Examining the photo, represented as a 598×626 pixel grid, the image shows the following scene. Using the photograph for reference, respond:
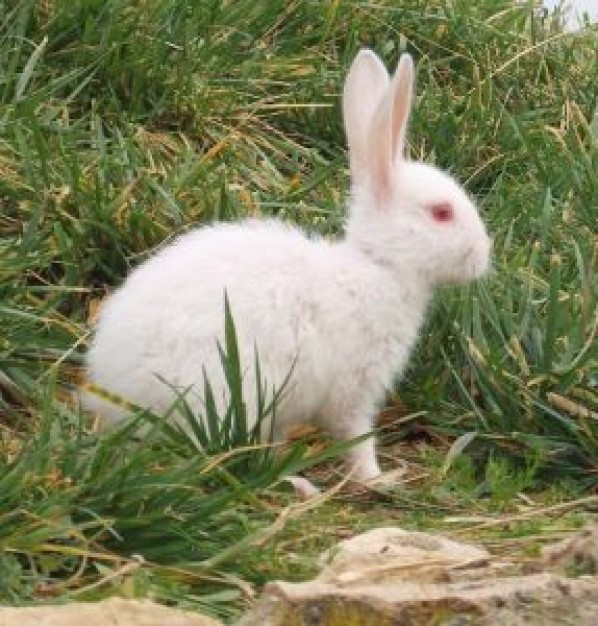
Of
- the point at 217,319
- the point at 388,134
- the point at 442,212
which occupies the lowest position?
the point at 217,319

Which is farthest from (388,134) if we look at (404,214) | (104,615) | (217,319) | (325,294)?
(104,615)

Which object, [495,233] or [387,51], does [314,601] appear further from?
[387,51]

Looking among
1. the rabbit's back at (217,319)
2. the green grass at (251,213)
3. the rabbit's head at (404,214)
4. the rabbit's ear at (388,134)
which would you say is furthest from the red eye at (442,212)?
the green grass at (251,213)

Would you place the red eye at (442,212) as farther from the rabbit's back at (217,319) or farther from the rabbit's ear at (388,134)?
the rabbit's back at (217,319)

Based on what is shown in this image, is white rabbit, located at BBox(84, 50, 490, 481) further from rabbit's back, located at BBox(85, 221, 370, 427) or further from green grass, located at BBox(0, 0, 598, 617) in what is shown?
green grass, located at BBox(0, 0, 598, 617)

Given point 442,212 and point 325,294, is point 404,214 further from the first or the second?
point 325,294

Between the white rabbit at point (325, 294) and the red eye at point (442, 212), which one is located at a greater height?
the red eye at point (442, 212)

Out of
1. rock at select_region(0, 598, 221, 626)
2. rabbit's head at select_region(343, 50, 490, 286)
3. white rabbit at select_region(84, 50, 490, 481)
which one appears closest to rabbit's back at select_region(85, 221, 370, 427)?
white rabbit at select_region(84, 50, 490, 481)

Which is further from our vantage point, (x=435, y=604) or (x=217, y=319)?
(x=217, y=319)

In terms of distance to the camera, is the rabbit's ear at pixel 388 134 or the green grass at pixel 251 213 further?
the rabbit's ear at pixel 388 134
